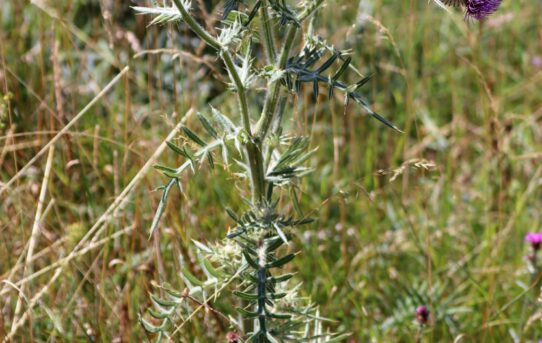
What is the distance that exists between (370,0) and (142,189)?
1.81m

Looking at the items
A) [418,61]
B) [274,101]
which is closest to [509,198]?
[418,61]

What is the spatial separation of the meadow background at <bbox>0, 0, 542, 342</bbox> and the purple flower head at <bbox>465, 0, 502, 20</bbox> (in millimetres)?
394

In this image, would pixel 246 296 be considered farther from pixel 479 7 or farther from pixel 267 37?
pixel 479 7

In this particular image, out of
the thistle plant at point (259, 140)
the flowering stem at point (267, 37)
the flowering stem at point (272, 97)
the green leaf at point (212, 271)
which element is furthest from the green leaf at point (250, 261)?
the flowering stem at point (267, 37)

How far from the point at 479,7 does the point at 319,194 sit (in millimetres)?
1385

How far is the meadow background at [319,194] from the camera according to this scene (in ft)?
6.91

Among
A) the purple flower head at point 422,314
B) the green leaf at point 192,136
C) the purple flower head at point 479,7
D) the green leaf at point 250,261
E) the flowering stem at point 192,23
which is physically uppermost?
the purple flower head at point 479,7

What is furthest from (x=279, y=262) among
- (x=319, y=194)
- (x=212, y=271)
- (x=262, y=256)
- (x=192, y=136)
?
(x=319, y=194)

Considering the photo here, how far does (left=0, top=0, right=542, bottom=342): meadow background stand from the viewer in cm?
211

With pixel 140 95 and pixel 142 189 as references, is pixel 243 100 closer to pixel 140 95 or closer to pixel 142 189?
pixel 142 189

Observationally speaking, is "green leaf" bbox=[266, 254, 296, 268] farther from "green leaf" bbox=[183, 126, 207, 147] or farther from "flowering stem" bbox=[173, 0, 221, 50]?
"flowering stem" bbox=[173, 0, 221, 50]

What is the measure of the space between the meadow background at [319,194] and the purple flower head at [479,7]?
394 mm

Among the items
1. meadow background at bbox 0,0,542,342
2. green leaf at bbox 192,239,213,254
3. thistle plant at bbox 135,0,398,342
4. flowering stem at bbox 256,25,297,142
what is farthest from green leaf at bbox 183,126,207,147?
meadow background at bbox 0,0,542,342

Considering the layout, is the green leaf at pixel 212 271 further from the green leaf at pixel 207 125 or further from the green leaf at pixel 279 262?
the green leaf at pixel 207 125
